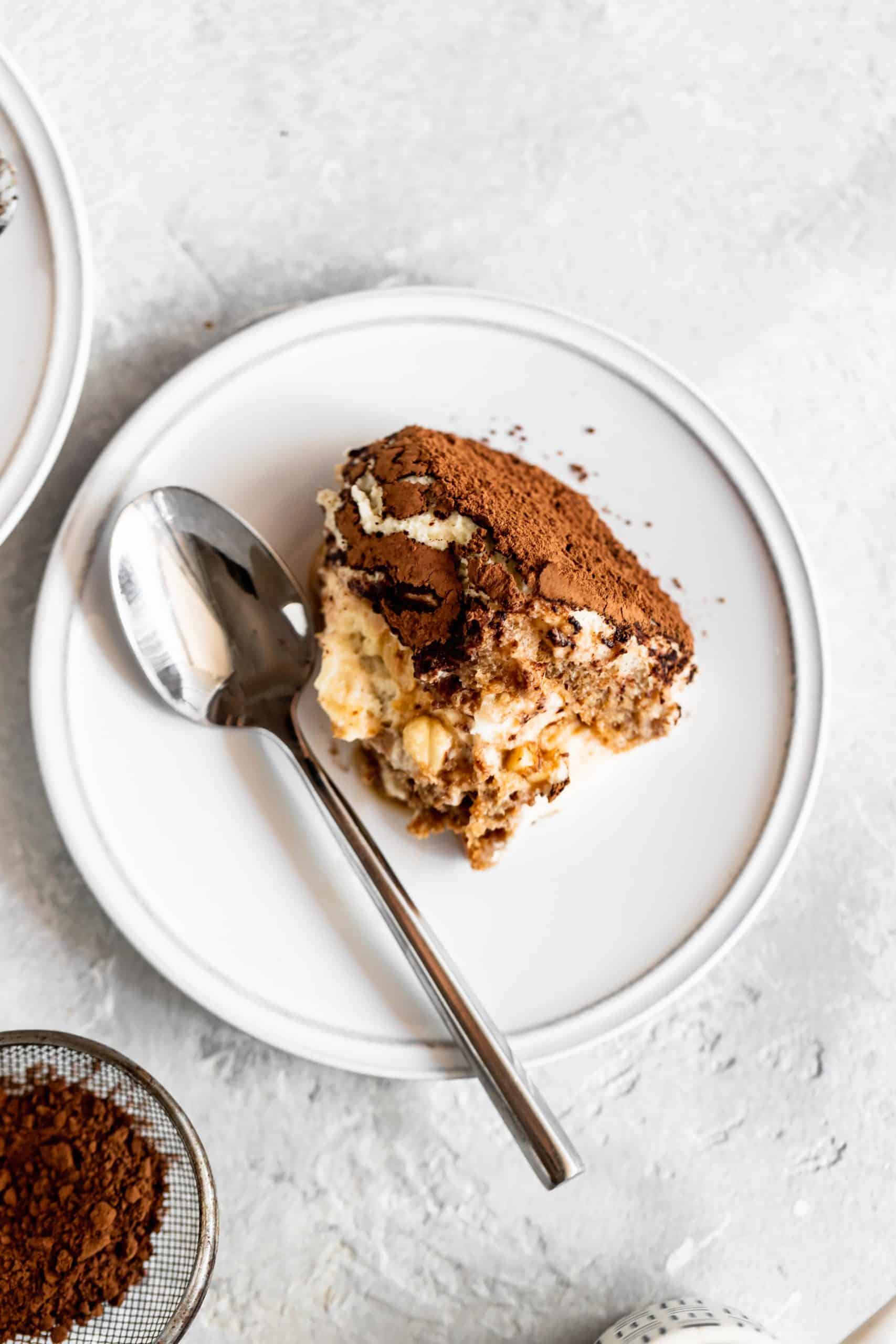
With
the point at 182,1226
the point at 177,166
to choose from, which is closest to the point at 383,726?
the point at 182,1226

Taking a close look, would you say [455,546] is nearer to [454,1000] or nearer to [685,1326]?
[454,1000]

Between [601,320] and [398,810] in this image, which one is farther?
[601,320]

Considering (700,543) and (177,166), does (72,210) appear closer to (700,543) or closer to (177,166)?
(177,166)

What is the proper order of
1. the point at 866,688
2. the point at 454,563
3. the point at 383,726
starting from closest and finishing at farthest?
1. the point at 454,563
2. the point at 383,726
3. the point at 866,688

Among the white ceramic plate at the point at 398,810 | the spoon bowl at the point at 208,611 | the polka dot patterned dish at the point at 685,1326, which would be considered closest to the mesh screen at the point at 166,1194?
the white ceramic plate at the point at 398,810

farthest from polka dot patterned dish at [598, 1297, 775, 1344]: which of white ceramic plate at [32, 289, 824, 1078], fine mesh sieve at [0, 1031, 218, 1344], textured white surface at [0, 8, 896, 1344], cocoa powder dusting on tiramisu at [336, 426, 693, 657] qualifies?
cocoa powder dusting on tiramisu at [336, 426, 693, 657]

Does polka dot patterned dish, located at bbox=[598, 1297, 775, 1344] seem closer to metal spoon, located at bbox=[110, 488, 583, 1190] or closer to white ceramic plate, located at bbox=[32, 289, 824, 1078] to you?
metal spoon, located at bbox=[110, 488, 583, 1190]

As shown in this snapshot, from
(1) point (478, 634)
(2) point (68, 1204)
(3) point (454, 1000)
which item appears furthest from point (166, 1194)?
(1) point (478, 634)
